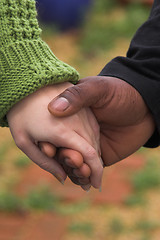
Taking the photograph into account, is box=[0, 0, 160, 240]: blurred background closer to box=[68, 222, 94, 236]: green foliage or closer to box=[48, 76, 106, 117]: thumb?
box=[68, 222, 94, 236]: green foliage

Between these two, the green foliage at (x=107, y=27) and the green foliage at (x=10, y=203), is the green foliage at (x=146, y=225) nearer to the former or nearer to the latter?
the green foliage at (x=10, y=203)

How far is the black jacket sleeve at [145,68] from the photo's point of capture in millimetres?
1538

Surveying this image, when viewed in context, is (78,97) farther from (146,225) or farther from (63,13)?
(63,13)

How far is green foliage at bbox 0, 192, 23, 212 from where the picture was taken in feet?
8.89

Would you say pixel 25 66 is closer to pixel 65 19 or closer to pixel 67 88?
pixel 67 88

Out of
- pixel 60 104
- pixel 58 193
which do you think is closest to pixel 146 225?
pixel 58 193

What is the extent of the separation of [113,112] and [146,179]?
4.95 feet

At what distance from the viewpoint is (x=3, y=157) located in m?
3.24

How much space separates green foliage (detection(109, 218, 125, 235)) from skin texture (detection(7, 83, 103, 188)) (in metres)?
1.25

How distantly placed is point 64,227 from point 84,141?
4.31ft

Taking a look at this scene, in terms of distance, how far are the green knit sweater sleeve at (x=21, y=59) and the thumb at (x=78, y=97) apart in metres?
0.05

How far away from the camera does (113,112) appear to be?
152 cm

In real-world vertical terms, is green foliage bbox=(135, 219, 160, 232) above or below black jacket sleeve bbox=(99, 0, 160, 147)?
below

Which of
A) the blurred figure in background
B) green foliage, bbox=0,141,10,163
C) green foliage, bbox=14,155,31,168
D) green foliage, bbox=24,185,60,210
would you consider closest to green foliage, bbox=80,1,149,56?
the blurred figure in background
